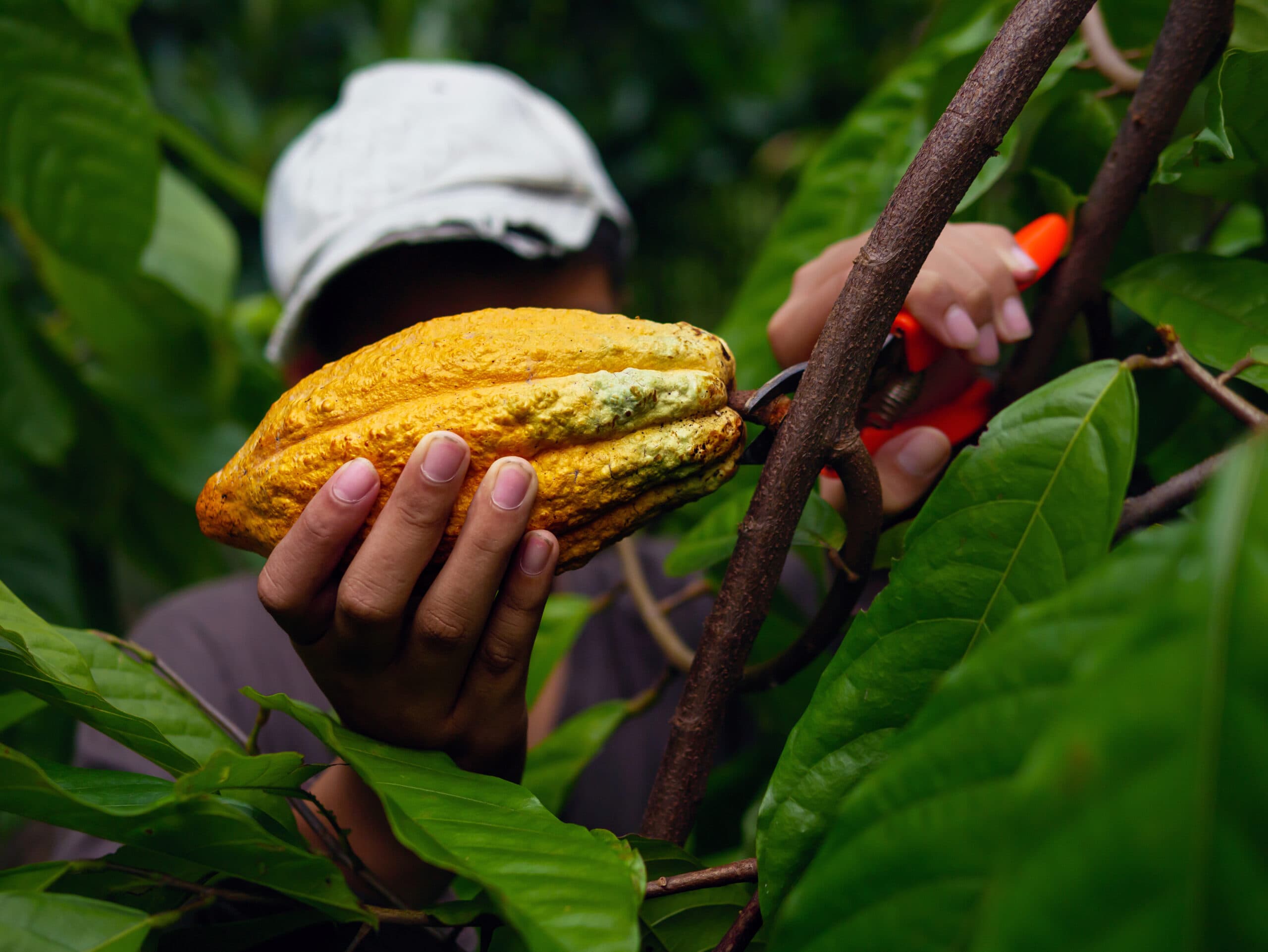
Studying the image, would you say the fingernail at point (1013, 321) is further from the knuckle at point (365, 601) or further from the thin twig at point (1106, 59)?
the knuckle at point (365, 601)

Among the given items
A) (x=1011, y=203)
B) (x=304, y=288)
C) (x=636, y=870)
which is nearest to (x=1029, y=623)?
(x=636, y=870)

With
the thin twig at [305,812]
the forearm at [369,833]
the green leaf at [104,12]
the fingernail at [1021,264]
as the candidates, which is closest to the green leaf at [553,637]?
the forearm at [369,833]

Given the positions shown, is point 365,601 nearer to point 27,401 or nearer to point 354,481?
point 354,481

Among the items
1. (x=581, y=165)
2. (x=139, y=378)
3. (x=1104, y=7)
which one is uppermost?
(x=1104, y=7)

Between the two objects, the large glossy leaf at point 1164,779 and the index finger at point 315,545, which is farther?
the index finger at point 315,545

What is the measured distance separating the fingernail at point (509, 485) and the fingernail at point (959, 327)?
14.0 inches

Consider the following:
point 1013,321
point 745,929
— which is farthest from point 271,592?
point 1013,321

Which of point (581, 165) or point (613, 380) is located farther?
point (581, 165)

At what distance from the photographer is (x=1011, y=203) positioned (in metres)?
0.90

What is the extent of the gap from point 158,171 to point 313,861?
1026mm

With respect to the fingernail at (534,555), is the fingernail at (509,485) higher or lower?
higher

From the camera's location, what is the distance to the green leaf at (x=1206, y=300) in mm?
620

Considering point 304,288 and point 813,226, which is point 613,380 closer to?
point 813,226

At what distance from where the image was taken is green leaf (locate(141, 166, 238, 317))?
1.71 metres
